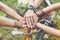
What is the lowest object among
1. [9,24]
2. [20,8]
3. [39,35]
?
[39,35]

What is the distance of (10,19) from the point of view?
156 centimetres

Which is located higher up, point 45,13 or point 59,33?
point 45,13

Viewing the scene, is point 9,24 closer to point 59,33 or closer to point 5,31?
point 5,31

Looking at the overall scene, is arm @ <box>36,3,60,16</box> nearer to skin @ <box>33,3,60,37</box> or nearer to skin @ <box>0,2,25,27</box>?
skin @ <box>33,3,60,37</box>

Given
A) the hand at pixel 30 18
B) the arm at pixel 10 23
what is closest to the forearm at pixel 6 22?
the arm at pixel 10 23

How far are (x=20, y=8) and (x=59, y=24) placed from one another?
315 mm

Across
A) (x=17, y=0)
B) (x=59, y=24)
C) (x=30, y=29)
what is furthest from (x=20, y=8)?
(x=59, y=24)

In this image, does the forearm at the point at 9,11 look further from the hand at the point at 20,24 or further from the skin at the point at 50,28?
the skin at the point at 50,28

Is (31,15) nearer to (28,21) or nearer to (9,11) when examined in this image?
(28,21)

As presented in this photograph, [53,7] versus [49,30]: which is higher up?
[53,7]

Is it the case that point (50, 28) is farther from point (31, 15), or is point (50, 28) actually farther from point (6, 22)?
point (6, 22)

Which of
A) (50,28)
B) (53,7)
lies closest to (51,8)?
(53,7)

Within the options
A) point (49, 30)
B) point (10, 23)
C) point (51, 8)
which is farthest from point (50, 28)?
point (10, 23)

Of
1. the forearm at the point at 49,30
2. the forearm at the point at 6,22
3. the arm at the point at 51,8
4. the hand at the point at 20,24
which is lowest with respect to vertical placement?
the forearm at the point at 49,30
